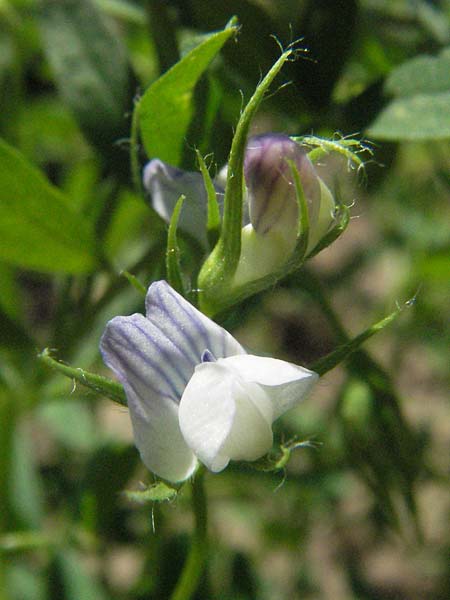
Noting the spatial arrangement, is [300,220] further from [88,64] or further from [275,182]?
[88,64]

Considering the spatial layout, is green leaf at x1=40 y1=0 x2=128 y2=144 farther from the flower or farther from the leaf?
the flower

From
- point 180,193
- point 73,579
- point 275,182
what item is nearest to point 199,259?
point 180,193

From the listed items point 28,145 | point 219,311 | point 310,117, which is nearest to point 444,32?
point 310,117

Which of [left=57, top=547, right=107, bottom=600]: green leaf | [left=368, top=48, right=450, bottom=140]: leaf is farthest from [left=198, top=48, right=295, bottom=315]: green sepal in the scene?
[left=57, top=547, right=107, bottom=600]: green leaf

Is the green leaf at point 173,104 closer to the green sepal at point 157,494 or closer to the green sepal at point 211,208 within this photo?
the green sepal at point 211,208

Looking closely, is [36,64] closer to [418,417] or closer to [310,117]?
[310,117]

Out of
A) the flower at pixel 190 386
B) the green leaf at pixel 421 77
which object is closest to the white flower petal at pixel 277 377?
the flower at pixel 190 386
